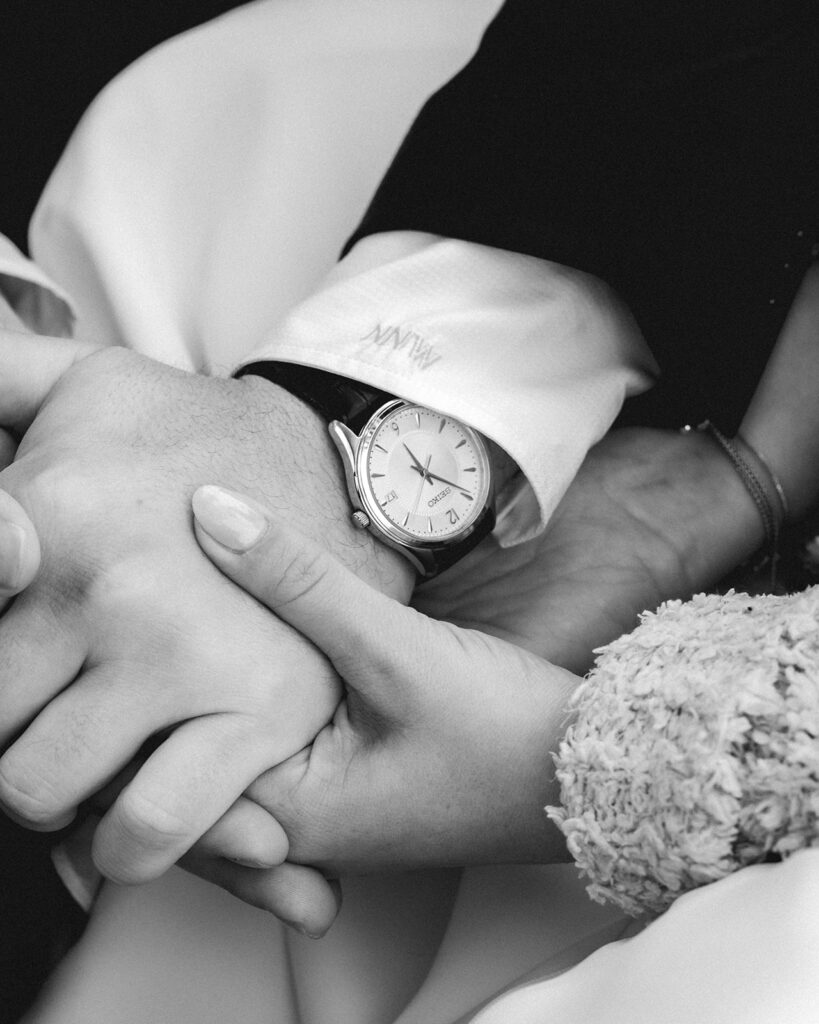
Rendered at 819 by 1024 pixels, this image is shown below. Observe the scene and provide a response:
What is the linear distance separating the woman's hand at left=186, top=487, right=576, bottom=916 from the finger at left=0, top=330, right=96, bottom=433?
270mm

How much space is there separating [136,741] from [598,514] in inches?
22.5

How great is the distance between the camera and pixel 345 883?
945 millimetres

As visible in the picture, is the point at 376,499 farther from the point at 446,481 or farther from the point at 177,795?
the point at 177,795

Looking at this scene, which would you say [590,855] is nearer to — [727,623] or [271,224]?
[727,623]

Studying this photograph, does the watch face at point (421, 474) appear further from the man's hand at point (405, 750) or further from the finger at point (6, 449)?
the finger at point (6, 449)

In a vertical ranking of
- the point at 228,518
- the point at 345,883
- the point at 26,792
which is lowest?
the point at 345,883

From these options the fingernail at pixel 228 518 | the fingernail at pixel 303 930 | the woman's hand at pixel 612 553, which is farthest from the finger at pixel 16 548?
the woman's hand at pixel 612 553

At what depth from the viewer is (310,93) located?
4.04ft

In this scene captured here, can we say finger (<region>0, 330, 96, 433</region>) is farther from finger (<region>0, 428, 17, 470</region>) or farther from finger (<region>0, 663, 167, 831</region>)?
finger (<region>0, 663, 167, 831</region>)

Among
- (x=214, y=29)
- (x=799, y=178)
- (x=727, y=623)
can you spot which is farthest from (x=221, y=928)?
(x=214, y=29)

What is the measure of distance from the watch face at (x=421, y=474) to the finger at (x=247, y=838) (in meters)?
0.29

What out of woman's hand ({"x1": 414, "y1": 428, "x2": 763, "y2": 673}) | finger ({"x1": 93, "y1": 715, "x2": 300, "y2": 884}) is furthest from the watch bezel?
finger ({"x1": 93, "y1": 715, "x2": 300, "y2": 884})

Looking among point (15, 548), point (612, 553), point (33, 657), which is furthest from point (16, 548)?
point (612, 553)

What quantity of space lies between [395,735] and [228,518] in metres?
0.23
